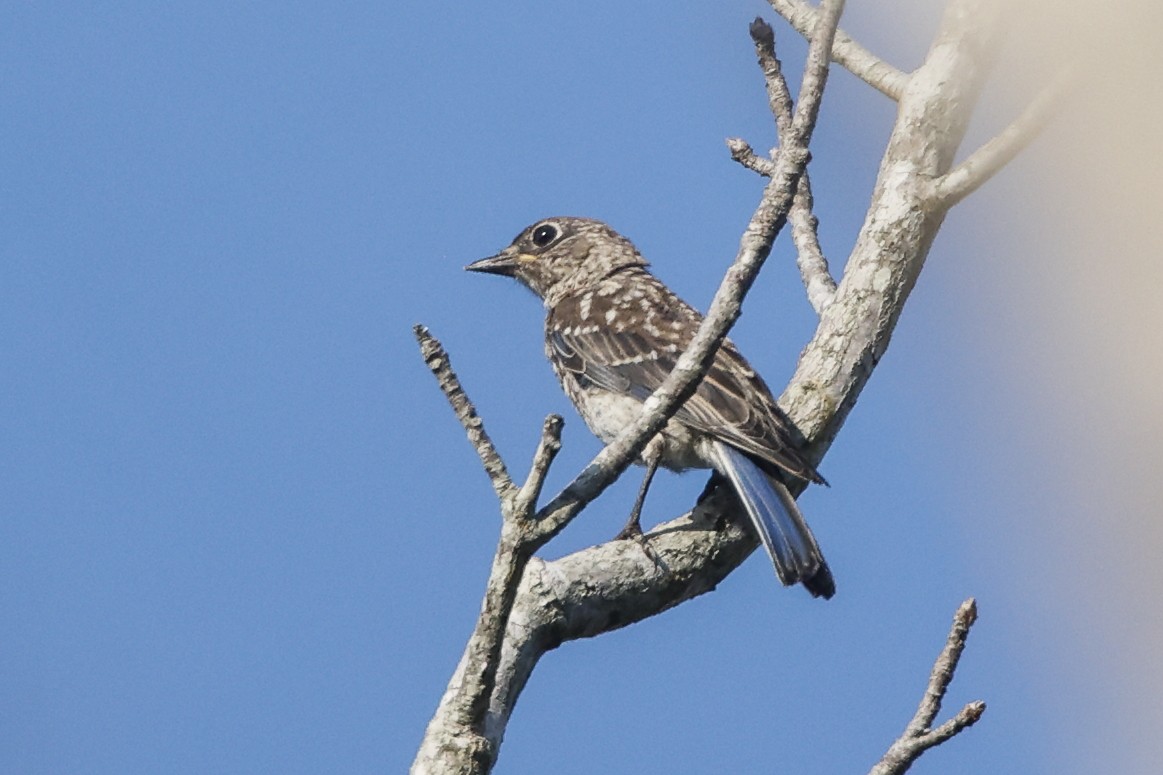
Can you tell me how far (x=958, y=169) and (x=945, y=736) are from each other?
209 cm

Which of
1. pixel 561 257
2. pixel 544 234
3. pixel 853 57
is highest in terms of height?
pixel 544 234

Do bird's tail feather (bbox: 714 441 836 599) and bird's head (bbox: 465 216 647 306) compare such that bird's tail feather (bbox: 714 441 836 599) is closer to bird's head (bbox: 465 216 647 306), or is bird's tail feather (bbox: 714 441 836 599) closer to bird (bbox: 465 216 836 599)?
bird (bbox: 465 216 836 599)

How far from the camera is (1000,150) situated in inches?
190

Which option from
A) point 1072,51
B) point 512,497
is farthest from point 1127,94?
point 512,497

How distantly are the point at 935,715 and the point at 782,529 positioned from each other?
138 cm

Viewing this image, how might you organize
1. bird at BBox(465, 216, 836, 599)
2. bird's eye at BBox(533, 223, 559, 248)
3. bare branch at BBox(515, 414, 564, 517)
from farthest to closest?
1. bird's eye at BBox(533, 223, 559, 248)
2. bird at BBox(465, 216, 836, 599)
3. bare branch at BBox(515, 414, 564, 517)

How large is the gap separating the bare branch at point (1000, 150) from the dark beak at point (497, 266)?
3214mm

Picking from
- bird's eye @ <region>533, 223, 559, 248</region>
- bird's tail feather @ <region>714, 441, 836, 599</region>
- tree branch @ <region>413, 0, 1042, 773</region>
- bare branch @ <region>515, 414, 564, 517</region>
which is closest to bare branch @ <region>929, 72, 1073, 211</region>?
tree branch @ <region>413, 0, 1042, 773</region>

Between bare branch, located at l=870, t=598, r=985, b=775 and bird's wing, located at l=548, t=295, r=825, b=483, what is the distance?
129 centimetres

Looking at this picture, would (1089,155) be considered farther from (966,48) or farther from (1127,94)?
(966,48)

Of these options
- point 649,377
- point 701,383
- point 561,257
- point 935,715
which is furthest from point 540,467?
point 561,257

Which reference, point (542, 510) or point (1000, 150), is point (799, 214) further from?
point (542, 510)

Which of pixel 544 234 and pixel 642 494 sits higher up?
pixel 544 234

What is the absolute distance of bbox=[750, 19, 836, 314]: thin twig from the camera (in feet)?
19.1
